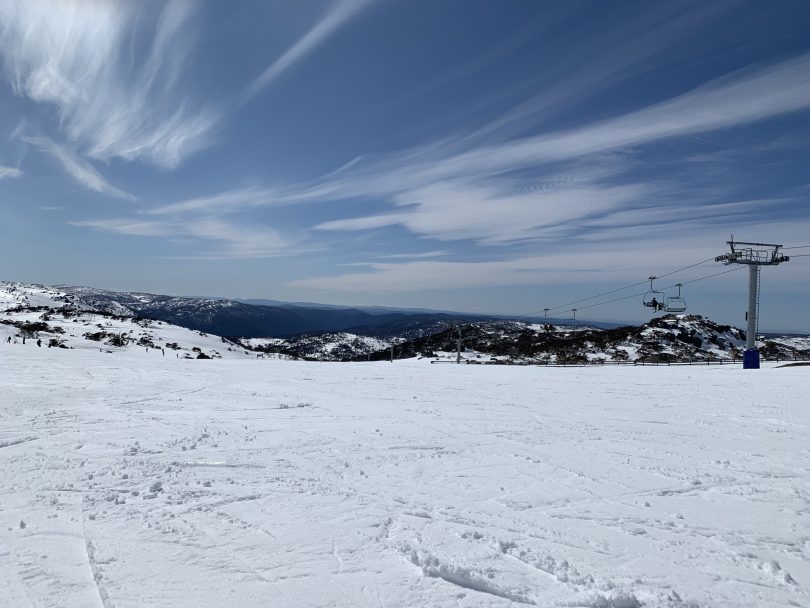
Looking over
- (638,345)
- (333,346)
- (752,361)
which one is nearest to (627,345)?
(638,345)

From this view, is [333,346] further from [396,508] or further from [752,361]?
[396,508]

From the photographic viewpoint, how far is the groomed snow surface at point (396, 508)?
13.4 feet

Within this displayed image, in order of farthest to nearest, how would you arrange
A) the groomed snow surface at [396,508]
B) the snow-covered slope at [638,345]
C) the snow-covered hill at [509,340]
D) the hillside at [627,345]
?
the snow-covered slope at [638,345], the hillside at [627,345], the snow-covered hill at [509,340], the groomed snow surface at [396,508]

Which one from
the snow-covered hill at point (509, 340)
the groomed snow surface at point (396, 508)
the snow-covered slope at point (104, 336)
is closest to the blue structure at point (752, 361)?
the snow-covered hill at point (509, 340)

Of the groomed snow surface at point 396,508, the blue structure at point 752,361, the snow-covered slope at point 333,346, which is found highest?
the blue structure at point 752,361

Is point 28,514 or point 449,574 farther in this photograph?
point 28,514

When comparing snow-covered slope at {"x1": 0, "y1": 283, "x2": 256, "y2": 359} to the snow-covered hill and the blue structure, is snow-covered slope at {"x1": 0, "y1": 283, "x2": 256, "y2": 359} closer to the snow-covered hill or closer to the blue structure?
the snow-covered hill

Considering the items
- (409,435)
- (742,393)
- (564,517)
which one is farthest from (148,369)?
(742,393)

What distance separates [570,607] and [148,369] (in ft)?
80.2

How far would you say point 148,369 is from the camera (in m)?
23.3

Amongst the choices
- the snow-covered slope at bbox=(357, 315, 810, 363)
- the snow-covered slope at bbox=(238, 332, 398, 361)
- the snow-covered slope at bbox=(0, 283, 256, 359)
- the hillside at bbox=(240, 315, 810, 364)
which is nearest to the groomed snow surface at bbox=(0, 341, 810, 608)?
the snow-covered slope at bbox=(0, 283, 256, 359)

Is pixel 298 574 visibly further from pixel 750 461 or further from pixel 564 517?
pixel 750 461

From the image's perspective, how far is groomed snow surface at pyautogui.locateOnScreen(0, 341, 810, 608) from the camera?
408 cm

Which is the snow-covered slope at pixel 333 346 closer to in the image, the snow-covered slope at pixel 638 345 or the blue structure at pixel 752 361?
the snow-covered slope at pixel 638 345
